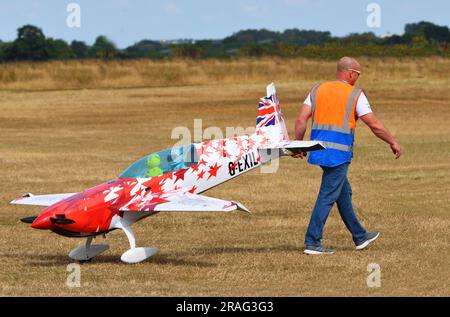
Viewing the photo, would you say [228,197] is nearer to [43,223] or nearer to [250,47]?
[43,223]

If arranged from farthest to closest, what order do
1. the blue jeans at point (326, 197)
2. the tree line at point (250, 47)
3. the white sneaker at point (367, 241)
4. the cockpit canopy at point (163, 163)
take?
the tree line at point (250, 47) < the white sneaker at point (367, 241) < the blue jeans at point (326, 197) < the cockpit canopy at point (163, 163)

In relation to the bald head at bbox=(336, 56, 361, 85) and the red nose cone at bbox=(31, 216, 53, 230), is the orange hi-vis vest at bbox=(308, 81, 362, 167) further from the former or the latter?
the red nose cone at bbox=(31, 216, 53, 230)

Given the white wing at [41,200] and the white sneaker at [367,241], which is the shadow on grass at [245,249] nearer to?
the white sneaker at [367,241]

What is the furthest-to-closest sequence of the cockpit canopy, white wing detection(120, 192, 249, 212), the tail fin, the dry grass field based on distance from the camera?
1. the tail fin
2. the cockpit canopy
3. white wing detection(120, 192, 249, 212)
4. the dry grass field

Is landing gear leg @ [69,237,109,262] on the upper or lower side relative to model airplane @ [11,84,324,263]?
lower

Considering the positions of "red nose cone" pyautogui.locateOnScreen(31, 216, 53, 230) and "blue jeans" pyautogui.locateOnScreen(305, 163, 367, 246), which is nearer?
"red nose cone" pyautogui.locateOnScreen(31, 216, 53, 230)

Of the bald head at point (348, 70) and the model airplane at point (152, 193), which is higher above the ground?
the bald head at point (348, 70)

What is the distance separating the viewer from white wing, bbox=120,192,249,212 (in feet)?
34.7

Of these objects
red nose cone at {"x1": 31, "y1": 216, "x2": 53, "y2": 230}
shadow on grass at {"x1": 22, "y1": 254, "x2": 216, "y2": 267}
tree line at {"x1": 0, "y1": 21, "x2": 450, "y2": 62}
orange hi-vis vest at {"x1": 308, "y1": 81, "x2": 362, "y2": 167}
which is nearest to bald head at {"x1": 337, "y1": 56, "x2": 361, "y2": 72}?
orange hi-vis vest at {"x1": 308, "y1": 81, "x2": 362, "y2": 167}

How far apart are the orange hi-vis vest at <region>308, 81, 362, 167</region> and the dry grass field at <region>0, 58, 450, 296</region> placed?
3.48 feet

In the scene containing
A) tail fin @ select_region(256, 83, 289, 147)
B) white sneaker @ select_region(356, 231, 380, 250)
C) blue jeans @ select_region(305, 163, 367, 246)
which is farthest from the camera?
tail fin @ select_region(256, 83, 289, 147)

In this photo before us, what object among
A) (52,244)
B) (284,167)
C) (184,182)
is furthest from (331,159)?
(284,167)

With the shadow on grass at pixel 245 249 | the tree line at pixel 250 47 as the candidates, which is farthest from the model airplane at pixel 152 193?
the tree line at pixel 250 47

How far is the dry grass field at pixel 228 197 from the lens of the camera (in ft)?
33.8
